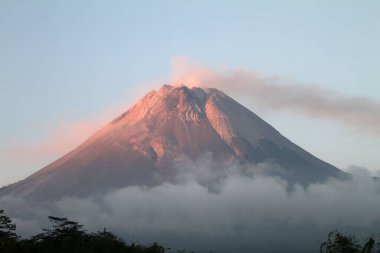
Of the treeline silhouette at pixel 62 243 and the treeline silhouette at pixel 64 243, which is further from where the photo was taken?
the treeline silhouette at pixel 62 243

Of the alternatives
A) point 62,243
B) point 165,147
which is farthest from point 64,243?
point 165,147

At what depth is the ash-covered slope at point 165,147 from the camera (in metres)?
170

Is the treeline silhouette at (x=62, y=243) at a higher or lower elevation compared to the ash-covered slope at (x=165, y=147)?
lower

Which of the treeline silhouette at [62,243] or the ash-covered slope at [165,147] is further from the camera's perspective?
the ash-covered slope at [165,147]

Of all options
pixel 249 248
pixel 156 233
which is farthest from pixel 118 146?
pixel 249 248

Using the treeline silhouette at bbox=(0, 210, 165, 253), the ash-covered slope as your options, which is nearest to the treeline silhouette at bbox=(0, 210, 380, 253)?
the treeline silhouette at bbox=(0, 210, 165, 253)

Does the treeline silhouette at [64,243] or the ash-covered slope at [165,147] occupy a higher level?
the ash-covered slope at [165,147]

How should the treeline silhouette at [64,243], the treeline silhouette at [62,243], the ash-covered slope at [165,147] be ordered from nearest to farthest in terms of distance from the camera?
the treeline silhouette at [64,243] → the treeline silhouette at [62,243] → the ash-covered slope at [165,147]

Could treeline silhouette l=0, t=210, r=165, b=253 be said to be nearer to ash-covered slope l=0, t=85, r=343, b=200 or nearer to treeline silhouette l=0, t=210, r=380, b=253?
treeline silhouette l=0, t=210, r=380, b=253

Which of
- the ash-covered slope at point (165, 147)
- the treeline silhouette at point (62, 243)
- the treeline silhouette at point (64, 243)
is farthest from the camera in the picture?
the ash-covered slope at point (165, 147)

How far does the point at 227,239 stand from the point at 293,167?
2510cm

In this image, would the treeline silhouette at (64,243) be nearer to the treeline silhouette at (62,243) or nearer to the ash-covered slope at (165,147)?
the treeline silhouette at (62,243)

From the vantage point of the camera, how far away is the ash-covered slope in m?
170

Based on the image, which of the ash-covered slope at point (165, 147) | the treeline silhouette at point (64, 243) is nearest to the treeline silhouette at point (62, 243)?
the treeline silhouette at point (64, 243)
